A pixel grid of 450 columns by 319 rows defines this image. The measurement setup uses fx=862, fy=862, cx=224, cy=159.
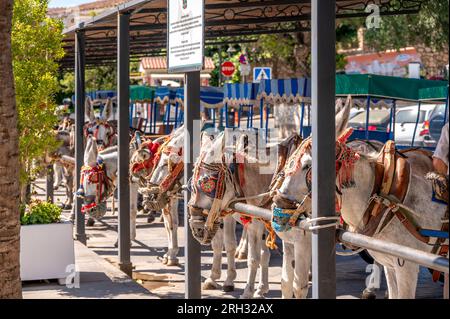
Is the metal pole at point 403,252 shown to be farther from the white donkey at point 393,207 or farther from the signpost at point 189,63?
the signpost at point 189,63

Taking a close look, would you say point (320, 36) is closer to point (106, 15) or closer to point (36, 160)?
point (106, 15)

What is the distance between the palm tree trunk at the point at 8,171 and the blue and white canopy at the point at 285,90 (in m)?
7.50

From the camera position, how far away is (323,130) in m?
6.05

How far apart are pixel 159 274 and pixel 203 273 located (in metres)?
0.70

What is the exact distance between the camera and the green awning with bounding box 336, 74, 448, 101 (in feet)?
44.7

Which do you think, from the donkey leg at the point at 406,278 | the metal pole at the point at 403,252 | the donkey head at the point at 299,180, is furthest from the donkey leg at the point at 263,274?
the metal pole at the point at 403,252

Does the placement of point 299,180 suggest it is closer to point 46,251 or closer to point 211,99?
point 46,251

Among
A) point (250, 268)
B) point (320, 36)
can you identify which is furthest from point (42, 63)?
point (320, 36)

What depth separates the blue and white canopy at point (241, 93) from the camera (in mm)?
15281

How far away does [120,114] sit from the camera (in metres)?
13.2

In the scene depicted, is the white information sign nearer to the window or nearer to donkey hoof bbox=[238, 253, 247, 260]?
donkey hoof bbox=[238, 253, 247, 260]

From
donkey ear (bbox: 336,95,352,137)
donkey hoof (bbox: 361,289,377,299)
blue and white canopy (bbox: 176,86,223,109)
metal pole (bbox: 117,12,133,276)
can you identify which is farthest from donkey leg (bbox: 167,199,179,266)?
donkey ear (bbox: 336,95,352,137)

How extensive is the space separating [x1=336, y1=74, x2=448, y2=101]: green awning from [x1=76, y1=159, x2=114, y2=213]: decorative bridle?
4.35 meters
